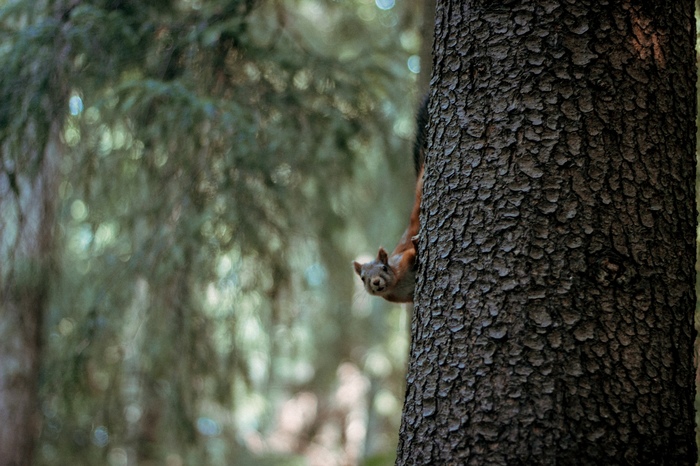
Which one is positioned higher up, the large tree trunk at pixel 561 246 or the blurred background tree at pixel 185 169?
the large tree trunk at pixel 561 246

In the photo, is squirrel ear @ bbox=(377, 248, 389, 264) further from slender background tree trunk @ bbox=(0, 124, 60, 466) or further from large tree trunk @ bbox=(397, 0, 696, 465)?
slender background tree trunk @ bbox=(0, 124, 60, 466)

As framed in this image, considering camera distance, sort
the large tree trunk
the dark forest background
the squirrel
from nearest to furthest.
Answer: the large tree trunk
the squirrel
the dark forest background

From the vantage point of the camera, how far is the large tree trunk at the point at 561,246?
1696 millimetres

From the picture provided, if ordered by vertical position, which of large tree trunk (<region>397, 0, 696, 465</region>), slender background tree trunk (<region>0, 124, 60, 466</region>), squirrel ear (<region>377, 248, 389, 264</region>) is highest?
large tree trunk (<region>397, 0, 696, 465</region>)

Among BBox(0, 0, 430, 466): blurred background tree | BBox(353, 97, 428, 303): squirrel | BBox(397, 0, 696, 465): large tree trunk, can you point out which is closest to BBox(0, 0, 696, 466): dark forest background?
BBox(0, 0, 430, 466): blurred background tree

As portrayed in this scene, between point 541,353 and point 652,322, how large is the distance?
297 millimetres

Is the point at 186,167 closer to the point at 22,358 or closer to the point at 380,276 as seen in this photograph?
the point at 380,276

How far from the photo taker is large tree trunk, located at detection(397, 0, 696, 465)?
66.8 inches

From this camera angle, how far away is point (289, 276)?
4.07 metres

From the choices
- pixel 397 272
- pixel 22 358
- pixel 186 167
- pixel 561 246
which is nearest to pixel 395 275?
pixel 397 272

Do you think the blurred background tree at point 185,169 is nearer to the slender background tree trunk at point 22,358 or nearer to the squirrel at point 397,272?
the slender background tree trunk at point 22,358


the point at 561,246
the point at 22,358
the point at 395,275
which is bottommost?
the point at 22,358

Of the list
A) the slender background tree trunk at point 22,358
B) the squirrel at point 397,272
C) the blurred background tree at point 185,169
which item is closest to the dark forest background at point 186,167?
the blurred background tree at point 185,169

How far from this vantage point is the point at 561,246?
1752mm
